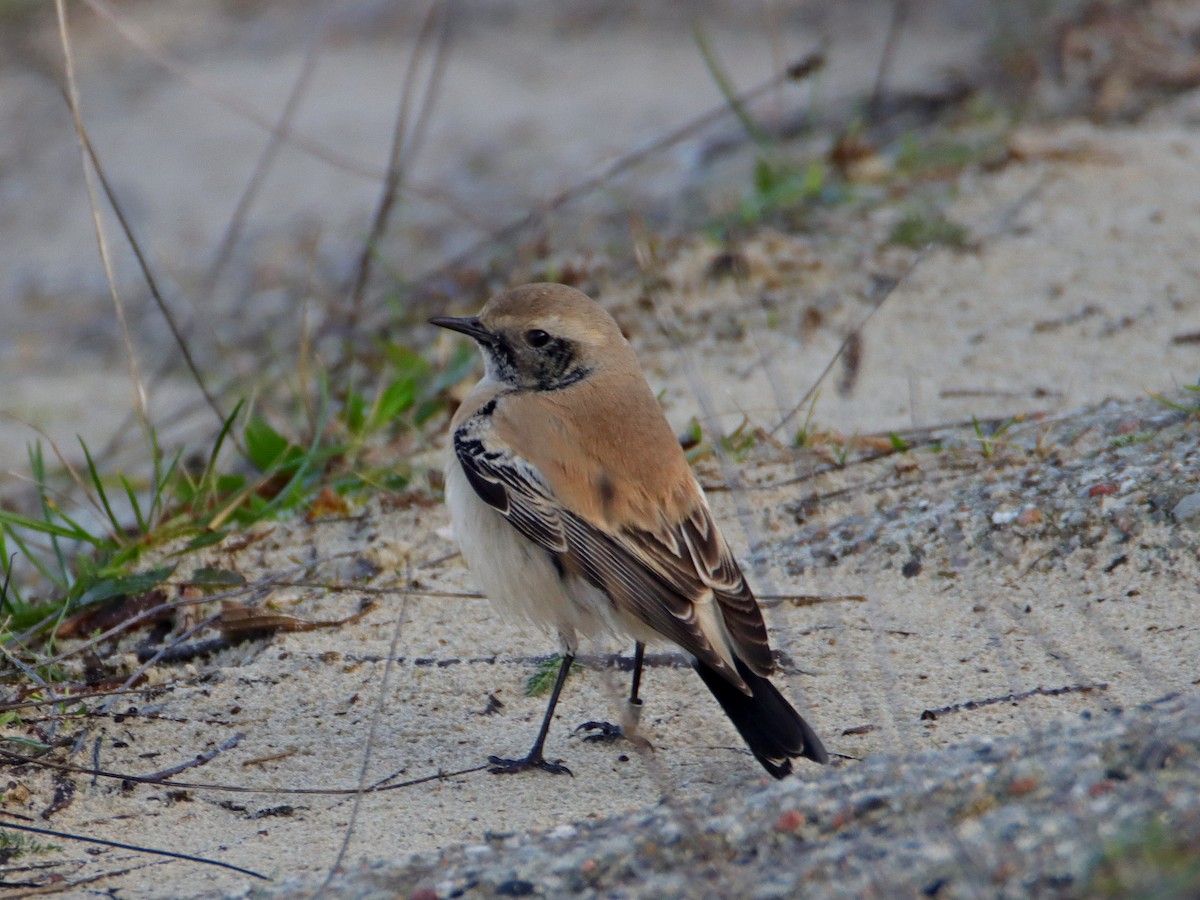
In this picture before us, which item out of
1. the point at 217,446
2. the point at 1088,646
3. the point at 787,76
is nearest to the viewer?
the point at 1088,646

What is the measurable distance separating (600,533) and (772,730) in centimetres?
86

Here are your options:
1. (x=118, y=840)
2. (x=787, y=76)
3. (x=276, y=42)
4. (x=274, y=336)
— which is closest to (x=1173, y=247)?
(x=787, y=76)

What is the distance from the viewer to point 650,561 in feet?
14.0

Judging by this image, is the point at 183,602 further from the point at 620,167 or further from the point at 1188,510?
the point at 620,167

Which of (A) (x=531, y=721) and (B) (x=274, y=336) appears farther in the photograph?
(B) (x=274, y=336)

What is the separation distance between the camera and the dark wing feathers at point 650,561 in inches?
161

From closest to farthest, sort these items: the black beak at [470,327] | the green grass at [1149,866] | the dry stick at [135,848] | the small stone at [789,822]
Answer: the green grass at [1149,866], the small stone at [789,822], the dry stick at [135,848], the black beak at [470,327]

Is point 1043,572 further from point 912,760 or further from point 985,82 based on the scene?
point 985,82

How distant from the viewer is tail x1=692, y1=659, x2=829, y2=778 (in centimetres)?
380

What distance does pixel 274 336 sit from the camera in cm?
898

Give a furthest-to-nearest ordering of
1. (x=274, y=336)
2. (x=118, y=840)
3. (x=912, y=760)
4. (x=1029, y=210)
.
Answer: (x=274, y=336) → (x=1029, y=210) → (x=118, y=840) → (x=912, y=760)

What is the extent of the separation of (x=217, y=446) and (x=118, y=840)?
76.7 inches

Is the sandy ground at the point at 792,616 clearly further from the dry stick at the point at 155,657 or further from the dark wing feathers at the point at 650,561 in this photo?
the dark wing feathers at the point at 650,561

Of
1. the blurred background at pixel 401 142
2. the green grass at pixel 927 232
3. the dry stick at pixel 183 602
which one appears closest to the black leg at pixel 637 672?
the dry stick at pixel 183 602
